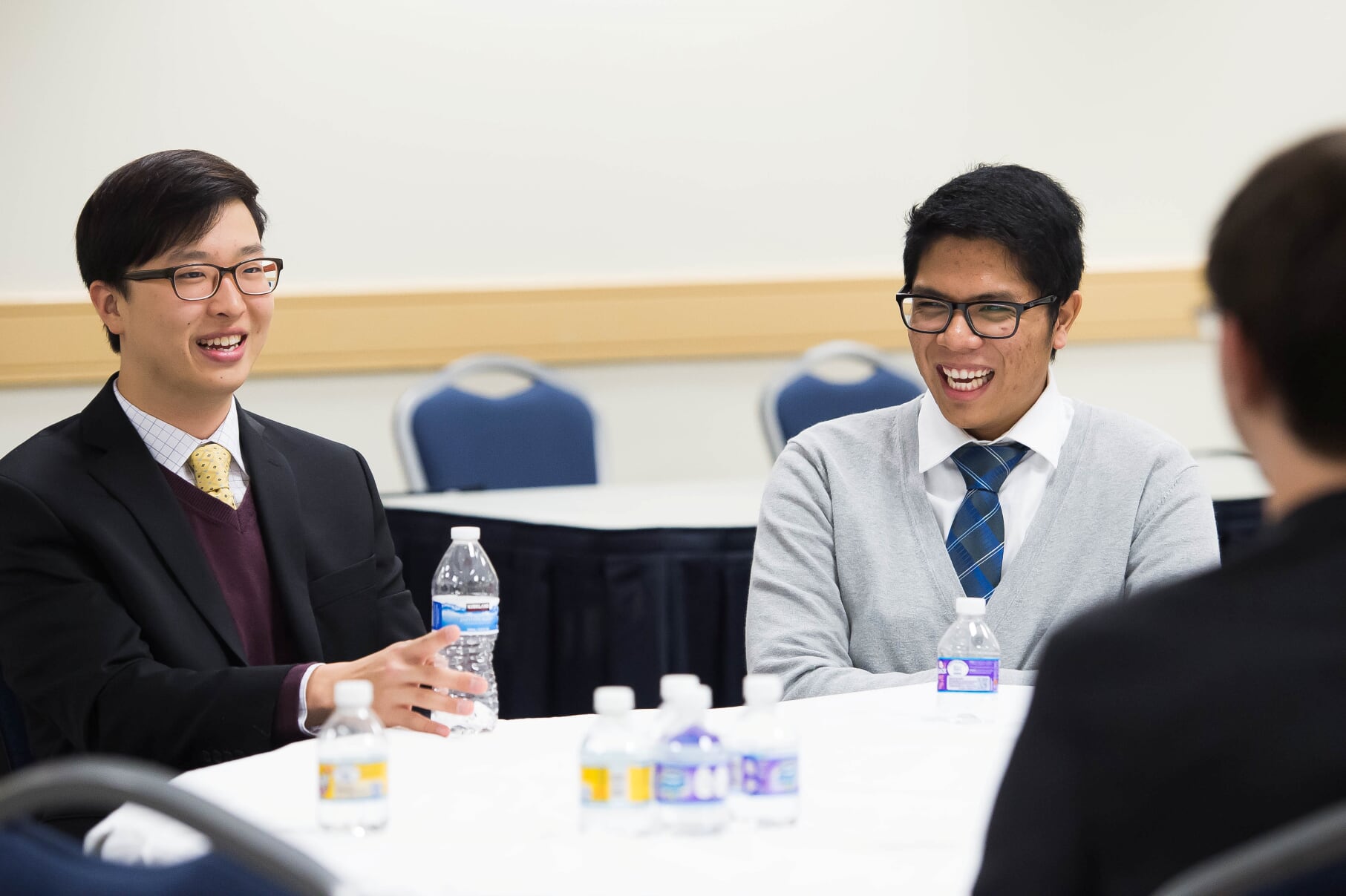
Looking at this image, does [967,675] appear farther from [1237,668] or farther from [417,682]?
[1237,668]

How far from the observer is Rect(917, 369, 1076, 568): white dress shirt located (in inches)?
90.3

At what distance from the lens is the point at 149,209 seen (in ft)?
6.82

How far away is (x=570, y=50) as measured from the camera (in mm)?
5344

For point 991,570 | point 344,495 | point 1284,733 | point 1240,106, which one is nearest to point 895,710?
point 991,570

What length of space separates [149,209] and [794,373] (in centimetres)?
256

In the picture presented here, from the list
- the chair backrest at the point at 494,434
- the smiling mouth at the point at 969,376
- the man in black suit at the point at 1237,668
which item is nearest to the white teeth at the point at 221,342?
the smiling mouth at the point at 969,376

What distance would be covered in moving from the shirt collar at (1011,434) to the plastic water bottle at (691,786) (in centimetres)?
100

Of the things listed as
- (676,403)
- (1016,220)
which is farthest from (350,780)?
(676,403)

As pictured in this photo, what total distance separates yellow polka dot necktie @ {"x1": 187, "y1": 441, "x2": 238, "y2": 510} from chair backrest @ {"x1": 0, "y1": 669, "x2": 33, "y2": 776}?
373mm

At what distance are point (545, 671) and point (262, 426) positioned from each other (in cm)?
124

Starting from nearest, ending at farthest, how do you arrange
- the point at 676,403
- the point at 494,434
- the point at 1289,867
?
the point at 1289,867 → the point at 494,434 → the point at 676,403

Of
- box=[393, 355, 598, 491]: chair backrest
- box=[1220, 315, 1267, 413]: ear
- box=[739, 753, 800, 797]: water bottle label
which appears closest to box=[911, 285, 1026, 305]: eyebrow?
box=[739, 753, 800, 797]: water bottle label

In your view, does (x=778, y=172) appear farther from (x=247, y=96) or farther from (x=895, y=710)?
(x=895, y=710)

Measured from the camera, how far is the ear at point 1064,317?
2.38m
